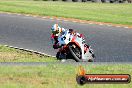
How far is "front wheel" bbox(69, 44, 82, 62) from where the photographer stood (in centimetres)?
1348

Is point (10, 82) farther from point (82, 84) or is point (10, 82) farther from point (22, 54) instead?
point (22, 54)

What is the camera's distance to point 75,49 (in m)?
13.6

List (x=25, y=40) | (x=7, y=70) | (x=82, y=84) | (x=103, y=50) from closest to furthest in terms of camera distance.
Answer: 1. (x=82, y=84)
2. (x=7, y=70)
3. (x=103, y=50)
4. (x=25, y=40)

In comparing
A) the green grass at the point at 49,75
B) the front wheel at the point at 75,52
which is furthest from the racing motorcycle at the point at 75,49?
the green grass at the point at 49,75

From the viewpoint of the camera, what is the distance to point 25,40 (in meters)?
20.0

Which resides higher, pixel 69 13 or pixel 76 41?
pixel 76 41

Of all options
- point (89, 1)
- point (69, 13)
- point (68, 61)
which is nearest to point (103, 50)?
point (68, 61)

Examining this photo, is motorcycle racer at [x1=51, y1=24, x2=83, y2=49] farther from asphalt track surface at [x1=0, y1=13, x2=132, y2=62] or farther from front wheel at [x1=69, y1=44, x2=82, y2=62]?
asphalt track surface at [x1=0, y1=13, x2=132, y2=62]

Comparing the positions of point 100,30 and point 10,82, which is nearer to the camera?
point 10,82

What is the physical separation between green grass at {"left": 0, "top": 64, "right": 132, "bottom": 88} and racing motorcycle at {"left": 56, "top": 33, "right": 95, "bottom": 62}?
75 centimetres

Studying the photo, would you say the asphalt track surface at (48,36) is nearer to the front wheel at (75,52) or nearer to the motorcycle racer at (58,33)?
the front wheel at (75,52)

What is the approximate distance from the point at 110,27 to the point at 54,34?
11385mm

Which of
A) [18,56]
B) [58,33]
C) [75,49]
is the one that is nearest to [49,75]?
[58,33]

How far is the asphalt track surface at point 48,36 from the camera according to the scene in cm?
1791
